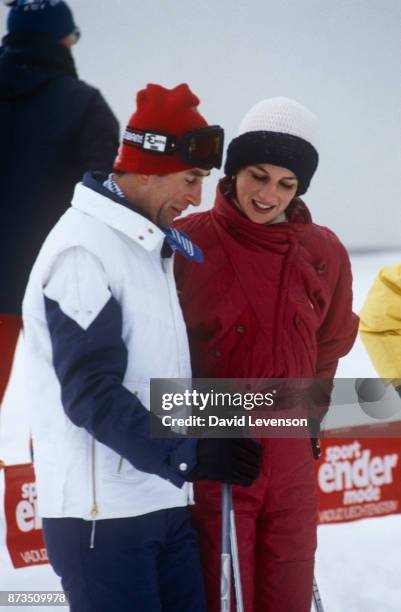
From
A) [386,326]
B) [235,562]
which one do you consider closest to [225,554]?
[235,562]

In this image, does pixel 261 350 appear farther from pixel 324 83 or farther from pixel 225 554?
pixel 324 83

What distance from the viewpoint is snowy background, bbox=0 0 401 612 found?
2438 millimetres

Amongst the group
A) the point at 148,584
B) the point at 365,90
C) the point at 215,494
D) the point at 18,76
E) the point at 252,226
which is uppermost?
the point at 365,90

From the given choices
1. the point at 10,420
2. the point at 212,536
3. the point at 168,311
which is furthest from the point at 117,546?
the point at 10,420

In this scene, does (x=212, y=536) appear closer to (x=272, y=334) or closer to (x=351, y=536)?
(x=272, y=334)

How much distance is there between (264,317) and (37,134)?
829 mm

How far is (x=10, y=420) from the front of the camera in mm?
3574

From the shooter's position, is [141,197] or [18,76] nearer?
[141,197]

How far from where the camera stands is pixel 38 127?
1954 mm

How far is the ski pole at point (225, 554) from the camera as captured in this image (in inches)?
54.7

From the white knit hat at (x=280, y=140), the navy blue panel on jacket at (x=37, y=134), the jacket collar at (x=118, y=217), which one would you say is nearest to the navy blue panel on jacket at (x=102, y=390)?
the jacket collar at (x=118, y=217)

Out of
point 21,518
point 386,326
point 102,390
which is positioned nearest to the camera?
point 102,390

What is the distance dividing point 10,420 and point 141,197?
8.10 feet

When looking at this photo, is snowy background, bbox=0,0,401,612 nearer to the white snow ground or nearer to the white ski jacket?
the white snow ground
